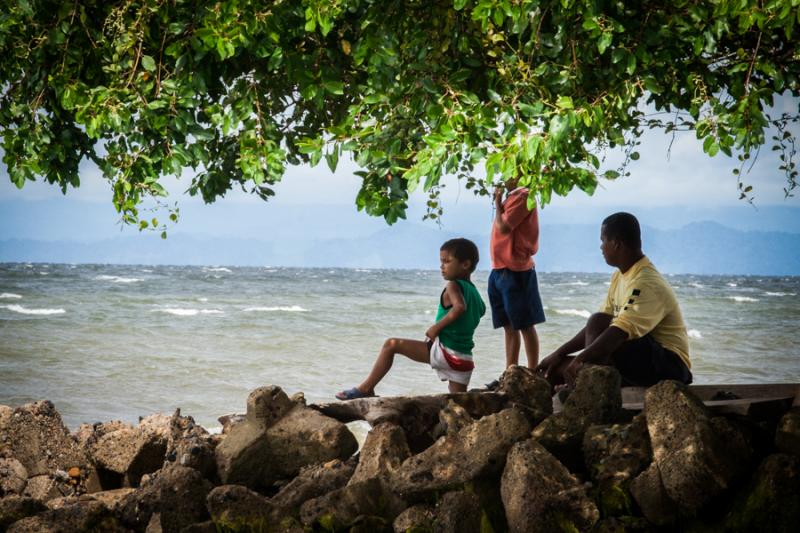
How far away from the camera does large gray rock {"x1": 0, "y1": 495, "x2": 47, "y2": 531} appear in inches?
158

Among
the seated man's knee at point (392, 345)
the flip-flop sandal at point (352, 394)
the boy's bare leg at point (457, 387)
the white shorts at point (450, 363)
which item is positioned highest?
the seated man's knee at point (392, 345)

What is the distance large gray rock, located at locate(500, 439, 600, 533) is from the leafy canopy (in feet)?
4.42

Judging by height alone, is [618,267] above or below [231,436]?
above

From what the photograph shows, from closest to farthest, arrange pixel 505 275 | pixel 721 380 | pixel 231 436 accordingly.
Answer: pixel 231 436 → pixel 505 275 → pixel 721 380

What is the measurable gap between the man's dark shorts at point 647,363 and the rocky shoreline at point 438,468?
2.22 ft

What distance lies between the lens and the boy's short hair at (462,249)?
579 cm

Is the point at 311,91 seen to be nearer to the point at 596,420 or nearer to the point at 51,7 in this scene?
the point at 51,7

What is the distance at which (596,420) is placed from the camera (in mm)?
4039

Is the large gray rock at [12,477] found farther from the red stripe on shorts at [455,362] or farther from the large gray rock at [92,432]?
the red stripe on shorts at [455,362]

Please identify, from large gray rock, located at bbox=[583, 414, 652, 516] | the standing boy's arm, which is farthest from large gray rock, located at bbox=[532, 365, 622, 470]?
the standing boy's arm

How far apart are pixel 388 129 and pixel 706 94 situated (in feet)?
6.21

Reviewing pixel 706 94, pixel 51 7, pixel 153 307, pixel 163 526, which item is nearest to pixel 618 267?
pixel 706 94

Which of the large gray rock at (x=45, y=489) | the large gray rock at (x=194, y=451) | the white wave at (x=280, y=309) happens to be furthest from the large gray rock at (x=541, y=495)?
the white wave at (x=280, y=309)

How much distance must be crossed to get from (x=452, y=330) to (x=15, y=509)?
3003 mm
